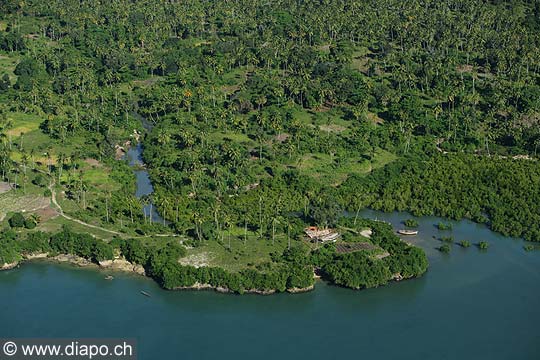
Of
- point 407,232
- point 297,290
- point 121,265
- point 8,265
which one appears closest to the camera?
point 297,290

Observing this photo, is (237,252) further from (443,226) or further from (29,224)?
(443,226)

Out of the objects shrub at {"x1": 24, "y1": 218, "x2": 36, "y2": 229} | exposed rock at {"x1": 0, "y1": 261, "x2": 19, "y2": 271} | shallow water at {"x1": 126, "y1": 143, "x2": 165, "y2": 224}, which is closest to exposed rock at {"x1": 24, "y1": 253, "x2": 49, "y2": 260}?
exposed rock at {"x1": 0, "y1": 261, "x2": 19, "y2": 271}

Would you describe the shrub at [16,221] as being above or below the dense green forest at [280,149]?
below

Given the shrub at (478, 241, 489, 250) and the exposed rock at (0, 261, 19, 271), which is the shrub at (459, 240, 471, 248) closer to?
the shrub at (478, 241, 489, 250)

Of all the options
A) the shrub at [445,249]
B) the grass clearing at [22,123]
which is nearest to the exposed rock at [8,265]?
the grass clearing at [22,123]

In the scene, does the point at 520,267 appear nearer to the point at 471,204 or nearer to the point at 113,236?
the point at 471,204

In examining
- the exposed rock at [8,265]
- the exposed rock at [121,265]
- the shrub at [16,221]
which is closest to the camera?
the exposed rock at [121,265]

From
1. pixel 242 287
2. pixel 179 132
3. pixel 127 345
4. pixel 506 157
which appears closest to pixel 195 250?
pixel 242 287

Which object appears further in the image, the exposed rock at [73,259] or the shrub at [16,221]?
the shrub at [16,221]

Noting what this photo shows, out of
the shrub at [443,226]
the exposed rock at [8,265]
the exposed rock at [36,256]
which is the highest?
the shrub at [443,226]

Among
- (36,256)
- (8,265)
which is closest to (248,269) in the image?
(36,256)

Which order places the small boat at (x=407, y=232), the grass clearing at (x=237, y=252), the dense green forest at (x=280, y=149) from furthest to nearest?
the small boat at (x=407, y=232) → the dense green forest at (x=280, y=149) → the grass clearing at (x=237, y=252)

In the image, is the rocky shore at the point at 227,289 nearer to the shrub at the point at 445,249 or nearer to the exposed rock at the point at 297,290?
the exposed rock at the point at 297,290
